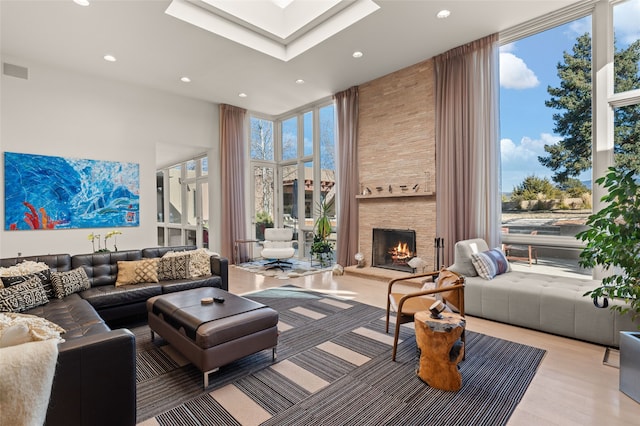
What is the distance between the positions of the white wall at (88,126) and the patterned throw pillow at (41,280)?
2.65 metres

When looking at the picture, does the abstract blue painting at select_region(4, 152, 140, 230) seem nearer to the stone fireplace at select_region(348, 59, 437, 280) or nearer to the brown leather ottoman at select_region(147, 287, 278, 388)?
the brown leather ottoman at select_region(147, 287, 278, 388)

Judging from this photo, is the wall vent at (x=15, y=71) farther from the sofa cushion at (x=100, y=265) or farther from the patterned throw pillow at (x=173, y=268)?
the patterned throw pillow at (x=173, y=268)

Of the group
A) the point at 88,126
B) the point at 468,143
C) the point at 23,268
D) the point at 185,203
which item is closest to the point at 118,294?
the point at 23,268

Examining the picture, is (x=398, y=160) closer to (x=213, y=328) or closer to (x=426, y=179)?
(x=426, y=179)

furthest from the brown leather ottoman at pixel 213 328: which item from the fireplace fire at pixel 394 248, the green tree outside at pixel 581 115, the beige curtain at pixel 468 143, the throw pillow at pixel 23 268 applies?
the green tree outside at pixel 581 115

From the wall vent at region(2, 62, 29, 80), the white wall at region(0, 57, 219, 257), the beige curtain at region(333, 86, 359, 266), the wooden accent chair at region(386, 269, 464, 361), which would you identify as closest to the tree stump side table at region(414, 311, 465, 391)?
the wooden accent chair at region(386, 269, 464, 361)

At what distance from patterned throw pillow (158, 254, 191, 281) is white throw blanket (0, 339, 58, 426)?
2469mm

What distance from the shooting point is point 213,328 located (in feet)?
7.13

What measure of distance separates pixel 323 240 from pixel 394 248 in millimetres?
1576

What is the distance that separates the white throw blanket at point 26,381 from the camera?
3.81 feet

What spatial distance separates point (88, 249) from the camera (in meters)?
5.35

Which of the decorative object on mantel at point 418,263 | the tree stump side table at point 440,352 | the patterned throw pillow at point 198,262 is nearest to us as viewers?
the tree stump side table at point 440,352

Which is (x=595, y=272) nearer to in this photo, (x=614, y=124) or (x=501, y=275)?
(x=501, y=275)

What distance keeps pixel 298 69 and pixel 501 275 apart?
4374mm
